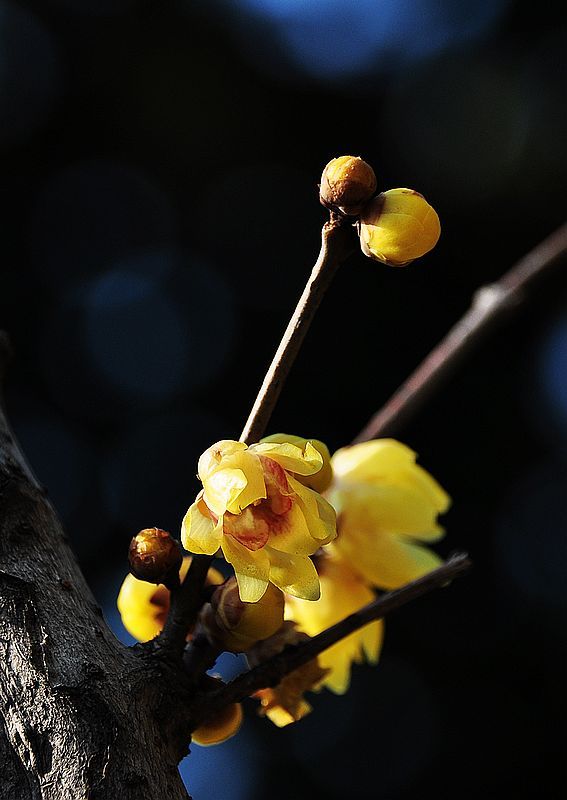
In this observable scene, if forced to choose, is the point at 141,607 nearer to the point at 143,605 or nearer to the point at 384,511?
the point at 143,605

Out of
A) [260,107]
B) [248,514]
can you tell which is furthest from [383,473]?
[260,107]

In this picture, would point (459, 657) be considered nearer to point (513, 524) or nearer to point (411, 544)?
point (513, 524)

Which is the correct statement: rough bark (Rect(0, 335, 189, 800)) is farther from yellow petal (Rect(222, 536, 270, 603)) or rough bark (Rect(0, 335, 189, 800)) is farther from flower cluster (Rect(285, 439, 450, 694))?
flower cluster (Rect(285, 439, 450, 694))

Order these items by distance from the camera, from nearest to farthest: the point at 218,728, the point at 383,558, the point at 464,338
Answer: the point at 218,728 < the point at 383,558 < the point at 464,338

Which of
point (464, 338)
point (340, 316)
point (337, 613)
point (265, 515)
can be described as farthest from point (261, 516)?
point (340, 316)

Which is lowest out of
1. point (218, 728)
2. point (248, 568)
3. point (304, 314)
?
point (218, 728)

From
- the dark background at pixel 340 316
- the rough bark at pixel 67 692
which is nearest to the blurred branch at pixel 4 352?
the rough bark at pixel 67 692

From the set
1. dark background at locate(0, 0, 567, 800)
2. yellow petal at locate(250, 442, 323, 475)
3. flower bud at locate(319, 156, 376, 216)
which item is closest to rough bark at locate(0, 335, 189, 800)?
yellow petal at locate(250, 442, 323, 475)
